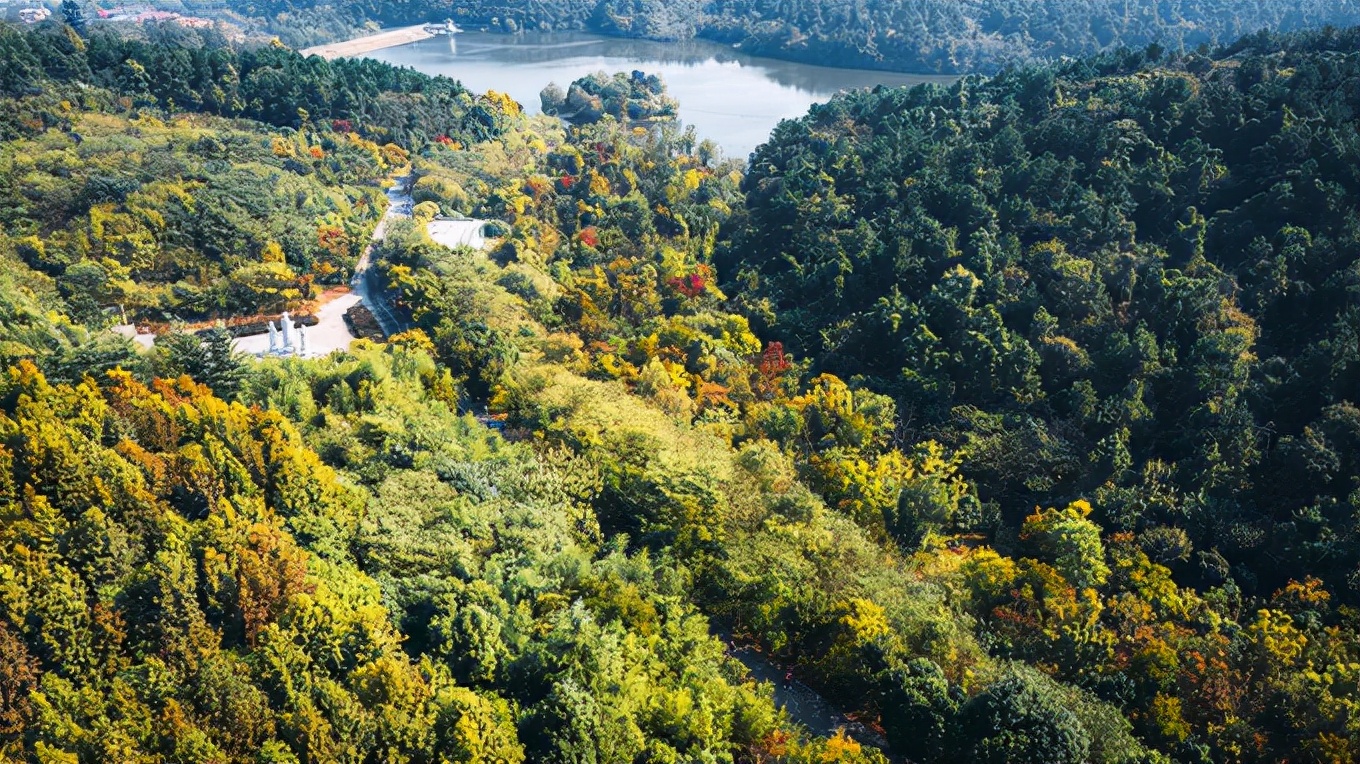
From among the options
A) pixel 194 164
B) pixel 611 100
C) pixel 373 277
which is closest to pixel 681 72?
pixel 611 100

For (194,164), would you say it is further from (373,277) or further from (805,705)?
(805,705)

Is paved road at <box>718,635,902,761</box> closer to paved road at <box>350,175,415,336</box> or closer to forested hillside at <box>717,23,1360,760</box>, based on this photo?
forested hillside at <box>717,23,1360,760</box>

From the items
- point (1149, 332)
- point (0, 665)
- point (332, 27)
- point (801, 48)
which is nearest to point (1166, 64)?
point (1149, 332)

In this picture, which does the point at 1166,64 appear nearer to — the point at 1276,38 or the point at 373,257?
the point at 1276,38

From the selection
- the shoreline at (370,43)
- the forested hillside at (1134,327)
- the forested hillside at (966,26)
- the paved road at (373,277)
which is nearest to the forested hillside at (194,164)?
the paved road at (373,277)

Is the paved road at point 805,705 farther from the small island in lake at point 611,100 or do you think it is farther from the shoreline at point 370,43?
the shoreline at point 370,43
